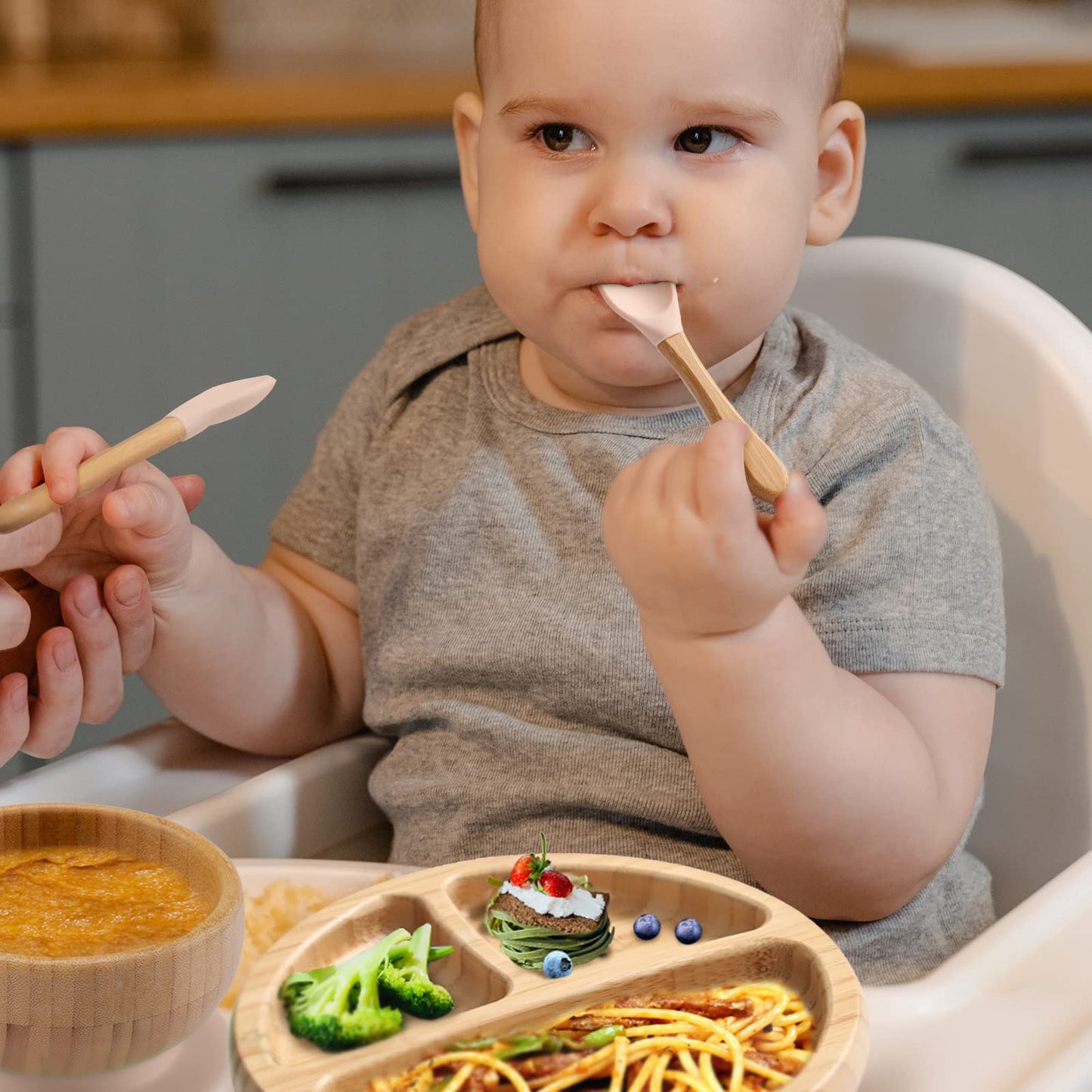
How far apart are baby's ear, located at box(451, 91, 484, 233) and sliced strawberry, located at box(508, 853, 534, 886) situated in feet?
1.57

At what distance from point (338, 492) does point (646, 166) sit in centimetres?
34

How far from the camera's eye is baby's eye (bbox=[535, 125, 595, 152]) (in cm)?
80

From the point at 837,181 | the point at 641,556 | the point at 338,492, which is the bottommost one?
the point at 338,492

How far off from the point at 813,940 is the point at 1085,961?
152 millimetres

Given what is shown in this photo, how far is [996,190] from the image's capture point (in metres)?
1.97

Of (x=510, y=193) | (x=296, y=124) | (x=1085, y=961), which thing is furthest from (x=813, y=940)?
(x=296, y=124)

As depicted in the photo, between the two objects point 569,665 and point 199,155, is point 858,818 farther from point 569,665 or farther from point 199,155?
point 199,155

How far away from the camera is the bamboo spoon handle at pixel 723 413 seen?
61cm

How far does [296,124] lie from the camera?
5.98ft

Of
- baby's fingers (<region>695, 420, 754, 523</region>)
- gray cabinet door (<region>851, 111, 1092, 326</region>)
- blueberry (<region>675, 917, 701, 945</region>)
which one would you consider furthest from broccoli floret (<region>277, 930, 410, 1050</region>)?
gray cabinet door (<region>851, 111, 1092, 326</region>)

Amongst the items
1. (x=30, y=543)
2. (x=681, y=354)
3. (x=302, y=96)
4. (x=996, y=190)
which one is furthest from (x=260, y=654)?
(x=996, y=190)

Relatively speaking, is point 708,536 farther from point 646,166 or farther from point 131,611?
point 131,611

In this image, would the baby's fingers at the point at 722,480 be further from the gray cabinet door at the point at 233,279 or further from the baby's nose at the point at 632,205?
the gray cabinet door at the point at 233,279

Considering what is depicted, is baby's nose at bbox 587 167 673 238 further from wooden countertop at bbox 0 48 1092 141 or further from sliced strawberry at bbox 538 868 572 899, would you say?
wooden countertop at bbox 0 48 1092 141
